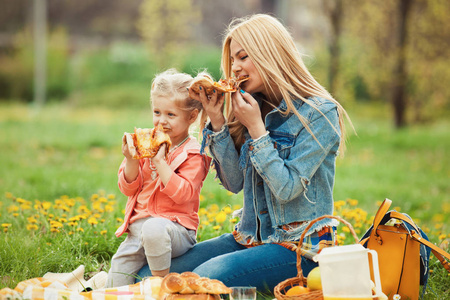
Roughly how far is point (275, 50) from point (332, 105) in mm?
457

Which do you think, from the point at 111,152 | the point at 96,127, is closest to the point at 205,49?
the point at 96,127

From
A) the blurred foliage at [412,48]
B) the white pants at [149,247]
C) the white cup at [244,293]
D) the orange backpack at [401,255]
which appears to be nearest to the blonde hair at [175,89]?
the white pants at [149,247]

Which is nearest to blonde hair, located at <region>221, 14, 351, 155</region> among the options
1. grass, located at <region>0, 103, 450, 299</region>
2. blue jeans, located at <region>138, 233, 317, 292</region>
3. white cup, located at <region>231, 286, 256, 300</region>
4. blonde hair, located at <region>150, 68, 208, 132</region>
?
blonde hair, located at <region>150, 68, 208, 132</region>

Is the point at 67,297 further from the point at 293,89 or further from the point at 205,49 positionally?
the point at 205,49

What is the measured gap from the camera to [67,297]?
286cm

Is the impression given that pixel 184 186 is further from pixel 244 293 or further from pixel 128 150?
pixel 244 293

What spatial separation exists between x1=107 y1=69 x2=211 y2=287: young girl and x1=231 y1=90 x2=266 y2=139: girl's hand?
0.48 meters

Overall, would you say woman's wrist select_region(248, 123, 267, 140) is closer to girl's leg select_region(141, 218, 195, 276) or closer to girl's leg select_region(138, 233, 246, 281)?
girl's leg select_region(141, 218, 195, 276)

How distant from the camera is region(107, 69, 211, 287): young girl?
3332 millimetres

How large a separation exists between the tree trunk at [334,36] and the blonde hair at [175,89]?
34.0ft

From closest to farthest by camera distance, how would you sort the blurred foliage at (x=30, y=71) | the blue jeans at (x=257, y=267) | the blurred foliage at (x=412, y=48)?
the blue jeans at (x=257, y=267)
the blurred foliage at (x=412, y=48)
the blurred foliage at (x=30, y=71)

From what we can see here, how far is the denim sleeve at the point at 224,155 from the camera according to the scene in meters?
3.27

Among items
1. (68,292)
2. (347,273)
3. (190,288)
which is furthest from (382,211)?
(68,292)

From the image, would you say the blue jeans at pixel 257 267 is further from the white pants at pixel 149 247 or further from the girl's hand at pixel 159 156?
the girl's hand at pixel 159 156
